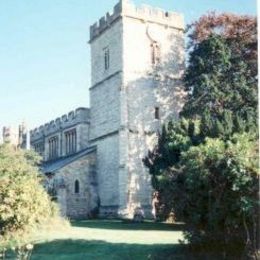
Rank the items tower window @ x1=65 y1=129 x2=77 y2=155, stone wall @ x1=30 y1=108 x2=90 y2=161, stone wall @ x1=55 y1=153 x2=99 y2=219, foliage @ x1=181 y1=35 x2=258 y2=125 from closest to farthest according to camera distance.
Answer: foliage @ x1=181 y1=35 x2=258 y2=125, stone wall @ x1=55 y1=153 x2=99 y2=219, stone wall @ x1=30 y1=108 x2=90 y2=161, tower window @ x1=65 y1=129 x2=77 y2=155

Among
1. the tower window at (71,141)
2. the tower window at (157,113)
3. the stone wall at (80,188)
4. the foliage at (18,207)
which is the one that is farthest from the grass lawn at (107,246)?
the tower window at (71,141)

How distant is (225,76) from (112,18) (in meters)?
9.16

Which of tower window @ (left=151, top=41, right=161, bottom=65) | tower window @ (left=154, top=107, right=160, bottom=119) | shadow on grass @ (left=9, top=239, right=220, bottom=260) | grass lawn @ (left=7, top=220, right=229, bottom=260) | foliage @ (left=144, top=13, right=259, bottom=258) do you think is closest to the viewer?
foliage @ (left=144, top=13, right=259, bottom=258)

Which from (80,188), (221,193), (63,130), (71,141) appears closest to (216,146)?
(221,193)

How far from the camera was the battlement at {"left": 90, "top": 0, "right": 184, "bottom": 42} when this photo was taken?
116 feet

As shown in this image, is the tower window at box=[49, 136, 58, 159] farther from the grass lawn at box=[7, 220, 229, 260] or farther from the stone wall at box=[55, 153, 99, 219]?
the grass lawn at box=[7, 220, 229, 260]

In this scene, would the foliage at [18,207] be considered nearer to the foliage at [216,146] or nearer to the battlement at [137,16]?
the foliage at [216,146]

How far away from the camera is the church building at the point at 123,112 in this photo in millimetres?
33656

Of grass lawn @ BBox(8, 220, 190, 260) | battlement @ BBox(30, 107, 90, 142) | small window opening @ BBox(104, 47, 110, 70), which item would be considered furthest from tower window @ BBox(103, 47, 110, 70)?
grass lawn @ BBox(8, 220, 190, 260)

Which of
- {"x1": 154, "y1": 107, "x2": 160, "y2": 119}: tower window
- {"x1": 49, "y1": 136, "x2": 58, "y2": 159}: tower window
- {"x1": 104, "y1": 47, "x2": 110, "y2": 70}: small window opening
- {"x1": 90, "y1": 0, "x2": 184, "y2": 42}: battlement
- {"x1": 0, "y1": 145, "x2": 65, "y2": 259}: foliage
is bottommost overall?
{"x1": 0, "y1": 145, "x2": 65, "y2": 259}: foliage

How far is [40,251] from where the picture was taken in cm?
1698

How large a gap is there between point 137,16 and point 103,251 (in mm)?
22611

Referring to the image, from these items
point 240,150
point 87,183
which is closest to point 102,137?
point 87,183

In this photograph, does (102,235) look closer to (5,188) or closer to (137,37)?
(5,188)
